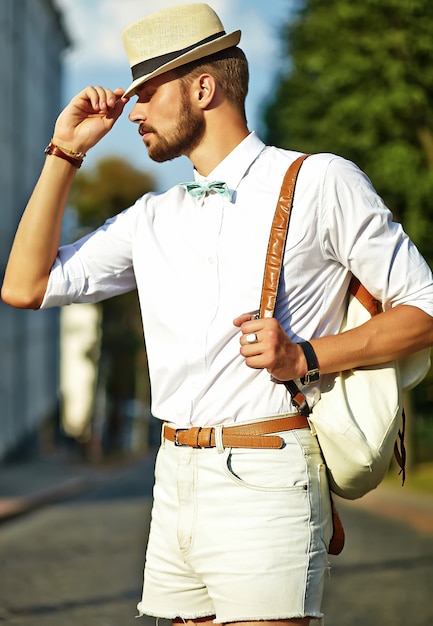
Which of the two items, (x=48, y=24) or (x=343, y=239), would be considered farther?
(x=48, y=24)

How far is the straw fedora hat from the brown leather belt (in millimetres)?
918

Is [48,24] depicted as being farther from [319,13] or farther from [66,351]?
[319,13]

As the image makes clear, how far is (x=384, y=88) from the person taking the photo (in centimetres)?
2058

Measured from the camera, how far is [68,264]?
318 centimetres

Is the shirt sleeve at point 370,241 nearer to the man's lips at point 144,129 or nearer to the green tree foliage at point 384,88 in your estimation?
the man's lips at point 144,129

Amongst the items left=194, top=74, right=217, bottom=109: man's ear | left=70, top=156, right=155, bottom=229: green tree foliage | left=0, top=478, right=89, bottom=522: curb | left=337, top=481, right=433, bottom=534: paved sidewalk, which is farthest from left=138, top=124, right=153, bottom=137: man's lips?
left=70, top=156, right=155, bottom=229: green tree foliage

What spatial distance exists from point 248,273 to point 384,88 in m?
18.4

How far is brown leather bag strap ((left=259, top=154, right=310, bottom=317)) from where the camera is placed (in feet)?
9.05

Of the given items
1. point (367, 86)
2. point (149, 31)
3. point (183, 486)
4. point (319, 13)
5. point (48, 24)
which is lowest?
point (183, 486)

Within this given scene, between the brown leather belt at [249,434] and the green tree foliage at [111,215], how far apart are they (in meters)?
42.4

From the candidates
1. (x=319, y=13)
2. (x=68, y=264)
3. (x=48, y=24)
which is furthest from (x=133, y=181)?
(x=68, y=264)

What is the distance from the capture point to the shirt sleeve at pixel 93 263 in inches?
124

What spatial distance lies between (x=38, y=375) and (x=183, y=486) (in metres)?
41.3

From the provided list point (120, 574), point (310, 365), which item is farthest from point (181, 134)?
point (120, 574)
